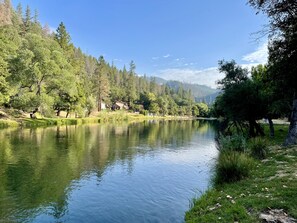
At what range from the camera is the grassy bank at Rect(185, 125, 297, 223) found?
888cm

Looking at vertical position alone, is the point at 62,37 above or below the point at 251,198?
above

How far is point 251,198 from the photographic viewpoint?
10.2 meters

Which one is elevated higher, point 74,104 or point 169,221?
point 74,104

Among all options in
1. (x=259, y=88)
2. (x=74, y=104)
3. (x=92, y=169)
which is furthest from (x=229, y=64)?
(x=74, y=104)

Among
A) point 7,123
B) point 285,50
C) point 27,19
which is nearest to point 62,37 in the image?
point 27,19

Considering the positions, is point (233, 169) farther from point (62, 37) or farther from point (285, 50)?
point (62, 37)

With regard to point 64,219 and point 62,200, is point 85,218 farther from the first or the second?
point 62,200

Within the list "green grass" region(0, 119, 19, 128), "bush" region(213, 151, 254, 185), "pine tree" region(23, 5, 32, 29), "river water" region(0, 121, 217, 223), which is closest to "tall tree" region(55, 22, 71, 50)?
"pine tree" region(23, 5, 32, 29)

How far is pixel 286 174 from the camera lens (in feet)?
43.0

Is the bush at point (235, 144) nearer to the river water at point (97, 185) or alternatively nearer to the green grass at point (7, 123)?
the river water at point (97, 185)

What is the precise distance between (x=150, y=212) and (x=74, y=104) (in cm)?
6889

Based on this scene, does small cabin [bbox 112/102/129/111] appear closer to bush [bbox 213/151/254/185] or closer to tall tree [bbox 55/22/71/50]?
tall tree [bbox 55/22/71/50]

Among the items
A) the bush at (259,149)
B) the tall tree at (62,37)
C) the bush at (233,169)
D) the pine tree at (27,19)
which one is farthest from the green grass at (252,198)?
the pine tree at (27,19)

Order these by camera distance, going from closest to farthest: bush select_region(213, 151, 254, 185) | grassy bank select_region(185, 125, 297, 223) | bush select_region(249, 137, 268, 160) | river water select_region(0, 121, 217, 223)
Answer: grassy bank select_region(185, 125, 297, 223)
river water select_region(0, 121, 217, 223)
bush select_region(213, 151, 254, 185)
bush select_region(249, 137, 268, 160)
